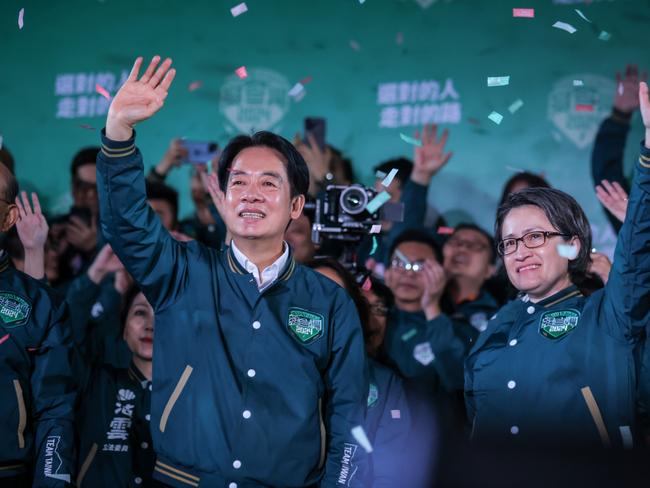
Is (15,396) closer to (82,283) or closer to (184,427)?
(184,427)

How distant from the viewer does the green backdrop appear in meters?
4.76

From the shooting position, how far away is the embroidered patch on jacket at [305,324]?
2441 millimetres

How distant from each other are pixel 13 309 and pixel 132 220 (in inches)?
24.7

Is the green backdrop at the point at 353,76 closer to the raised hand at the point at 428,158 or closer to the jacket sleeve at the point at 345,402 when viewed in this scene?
the raised hand at the point at 428,158

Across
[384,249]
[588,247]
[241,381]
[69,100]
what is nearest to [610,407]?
[588,247]

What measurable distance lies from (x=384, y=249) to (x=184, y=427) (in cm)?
225

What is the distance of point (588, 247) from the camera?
2652mm

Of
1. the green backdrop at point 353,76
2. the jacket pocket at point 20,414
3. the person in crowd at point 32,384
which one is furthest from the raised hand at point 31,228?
the green backdrop at point 353,76

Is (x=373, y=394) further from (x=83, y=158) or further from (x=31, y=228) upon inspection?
(x=83, y=158)

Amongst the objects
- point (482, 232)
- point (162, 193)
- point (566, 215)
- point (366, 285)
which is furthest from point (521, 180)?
point (566, 215)

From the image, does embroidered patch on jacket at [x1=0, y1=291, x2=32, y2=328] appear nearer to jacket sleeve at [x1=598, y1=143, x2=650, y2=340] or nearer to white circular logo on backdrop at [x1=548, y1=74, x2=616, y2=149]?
jacket sleeve at [x1=598, y1=143, x2=650, y2=340]

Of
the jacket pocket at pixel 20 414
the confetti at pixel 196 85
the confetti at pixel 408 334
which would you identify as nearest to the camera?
the jacket pocket at pixel 20 414

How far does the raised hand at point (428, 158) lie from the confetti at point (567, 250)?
1820mm

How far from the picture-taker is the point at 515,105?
4789 mm
